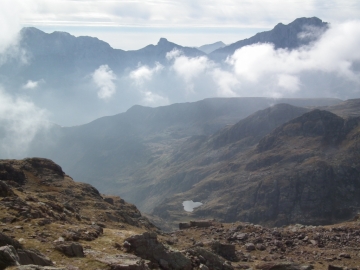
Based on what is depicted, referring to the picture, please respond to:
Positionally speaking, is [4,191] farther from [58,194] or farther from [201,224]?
[201,224]

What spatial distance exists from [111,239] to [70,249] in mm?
6817

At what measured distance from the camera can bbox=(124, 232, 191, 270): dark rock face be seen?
32.3 metres

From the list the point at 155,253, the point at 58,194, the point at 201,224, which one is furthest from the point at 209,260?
the point at 58,194

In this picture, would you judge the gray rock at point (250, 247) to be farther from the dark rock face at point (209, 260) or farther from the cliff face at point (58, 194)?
the cliff face at point (58, 194)

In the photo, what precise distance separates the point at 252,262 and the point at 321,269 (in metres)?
7.62

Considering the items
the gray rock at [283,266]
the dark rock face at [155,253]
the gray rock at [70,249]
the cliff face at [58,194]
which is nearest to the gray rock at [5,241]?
the gray rock at [70,249]

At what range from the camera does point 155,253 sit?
3297 cm

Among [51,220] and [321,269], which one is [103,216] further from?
[321,269]

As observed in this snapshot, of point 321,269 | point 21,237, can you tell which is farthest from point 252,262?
point 21,237

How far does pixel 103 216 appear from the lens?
55406mm

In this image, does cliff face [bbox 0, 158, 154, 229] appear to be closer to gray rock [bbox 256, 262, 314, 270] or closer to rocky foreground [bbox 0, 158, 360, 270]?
rocky foreground [bbox 0, 158, 360, 270]

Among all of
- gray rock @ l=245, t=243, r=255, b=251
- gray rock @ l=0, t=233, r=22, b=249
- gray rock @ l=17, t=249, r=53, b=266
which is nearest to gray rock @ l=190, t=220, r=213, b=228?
gray rock @ l=245, t=243, r=255, b=251

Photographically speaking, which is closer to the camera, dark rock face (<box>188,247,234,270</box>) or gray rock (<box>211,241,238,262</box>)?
dark rock face (<box>188,247,234,270</box>)

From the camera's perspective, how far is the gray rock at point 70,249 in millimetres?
28078
